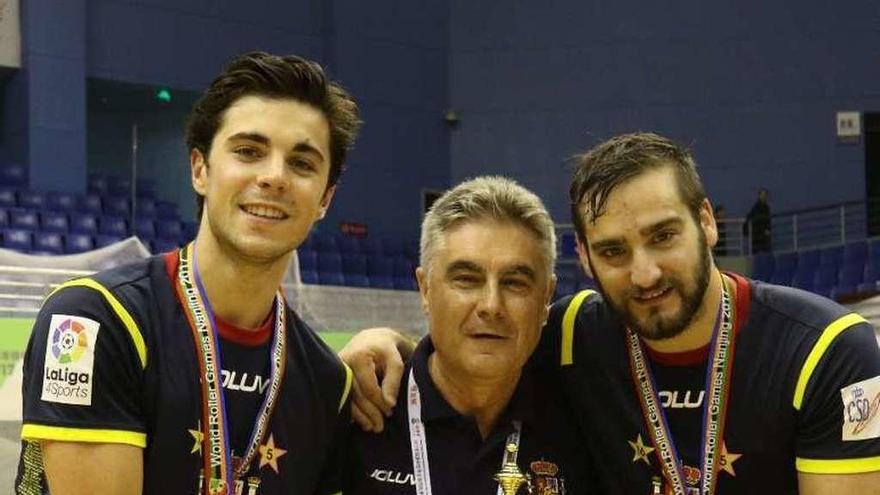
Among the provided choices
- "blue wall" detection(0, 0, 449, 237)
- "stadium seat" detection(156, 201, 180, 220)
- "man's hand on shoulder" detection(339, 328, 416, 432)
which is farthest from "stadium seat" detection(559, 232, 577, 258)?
"man's hand on shoulder" detection(339, 328, 416, 432)

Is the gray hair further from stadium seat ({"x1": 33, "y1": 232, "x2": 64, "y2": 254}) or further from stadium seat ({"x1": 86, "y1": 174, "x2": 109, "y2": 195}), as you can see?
stadium seat ({"x1": 86, "y1": 174, "x2": 109, "y2": 195})

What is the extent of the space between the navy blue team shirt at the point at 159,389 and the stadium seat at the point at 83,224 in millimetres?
9674

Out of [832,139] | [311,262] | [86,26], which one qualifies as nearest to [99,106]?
[86,26]

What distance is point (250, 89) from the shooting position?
2684 mm

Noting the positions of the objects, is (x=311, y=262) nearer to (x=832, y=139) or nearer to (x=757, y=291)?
(x=832, y=139)

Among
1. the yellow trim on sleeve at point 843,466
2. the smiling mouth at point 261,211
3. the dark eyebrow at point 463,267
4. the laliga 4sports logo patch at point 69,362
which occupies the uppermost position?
the smiling mouth at point 261,211

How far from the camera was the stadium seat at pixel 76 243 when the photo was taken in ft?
37.5

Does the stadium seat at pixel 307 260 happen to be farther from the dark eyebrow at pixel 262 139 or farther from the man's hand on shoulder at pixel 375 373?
the dark eyebrow at pixel 262 139

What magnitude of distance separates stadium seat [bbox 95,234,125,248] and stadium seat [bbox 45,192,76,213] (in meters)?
0.52

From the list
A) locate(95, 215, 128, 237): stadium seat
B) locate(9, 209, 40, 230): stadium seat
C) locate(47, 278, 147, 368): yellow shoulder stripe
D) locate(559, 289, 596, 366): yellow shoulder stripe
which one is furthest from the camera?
locate(95, 215, 128, 237): stadium seat

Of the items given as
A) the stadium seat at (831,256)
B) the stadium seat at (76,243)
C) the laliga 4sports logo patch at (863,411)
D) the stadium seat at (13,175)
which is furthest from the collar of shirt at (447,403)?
the stadium seat at (831,256)

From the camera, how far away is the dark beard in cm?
259

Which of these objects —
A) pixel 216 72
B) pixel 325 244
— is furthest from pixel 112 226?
pixel 216 72

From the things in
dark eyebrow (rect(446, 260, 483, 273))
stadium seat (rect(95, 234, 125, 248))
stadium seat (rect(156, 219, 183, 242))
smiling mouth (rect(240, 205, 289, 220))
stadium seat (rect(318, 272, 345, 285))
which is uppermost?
stadium seat (rect(156, 219, 183, 242))
